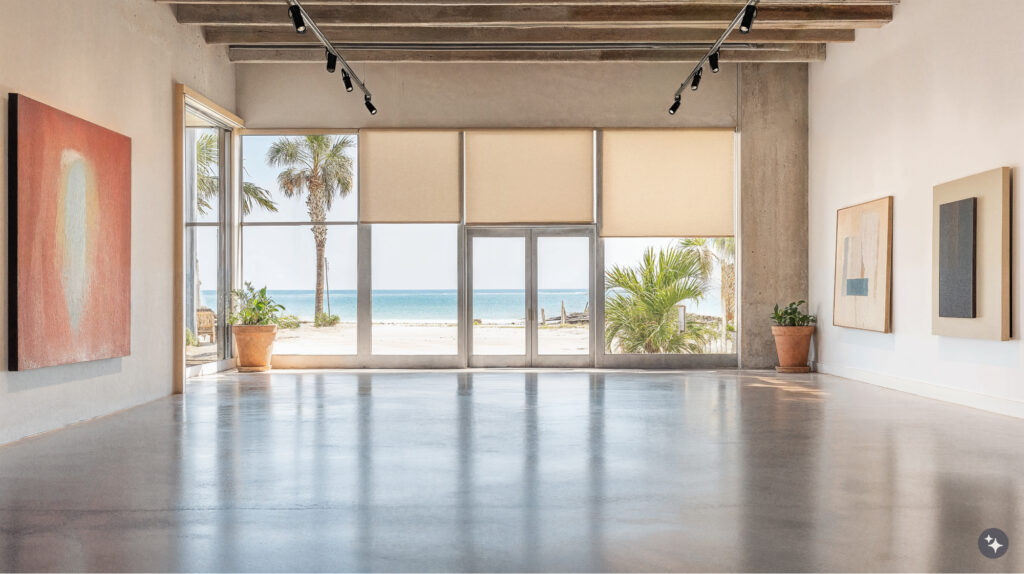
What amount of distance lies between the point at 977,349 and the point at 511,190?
6.46 meters

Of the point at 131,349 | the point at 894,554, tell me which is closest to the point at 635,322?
the point at 131,349

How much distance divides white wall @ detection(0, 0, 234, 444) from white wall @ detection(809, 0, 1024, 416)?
325 inches

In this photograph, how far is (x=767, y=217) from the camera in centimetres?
1223

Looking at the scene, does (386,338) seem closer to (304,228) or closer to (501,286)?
(304,228)

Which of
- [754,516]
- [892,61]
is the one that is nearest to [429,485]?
[754,516]

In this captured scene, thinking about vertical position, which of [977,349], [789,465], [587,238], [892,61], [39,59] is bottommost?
[789,465]

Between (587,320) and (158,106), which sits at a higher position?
(158,106)

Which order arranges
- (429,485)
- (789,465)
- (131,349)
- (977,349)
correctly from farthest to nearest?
(131,349) → (977,349) → (789,465) → (429,485)

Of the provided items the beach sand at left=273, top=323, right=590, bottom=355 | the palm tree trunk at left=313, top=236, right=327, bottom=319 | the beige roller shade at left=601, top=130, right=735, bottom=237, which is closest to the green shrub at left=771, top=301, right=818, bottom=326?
the beige roller shade at left=601, top=130, right=735, bottom=237

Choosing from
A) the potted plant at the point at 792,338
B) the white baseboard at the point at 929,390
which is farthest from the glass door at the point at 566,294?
the white baseboard at the point at 929,390

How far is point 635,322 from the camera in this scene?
12586 millimetres

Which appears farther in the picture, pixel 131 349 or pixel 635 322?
pixel 635 322

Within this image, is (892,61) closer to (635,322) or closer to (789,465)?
(635,322)

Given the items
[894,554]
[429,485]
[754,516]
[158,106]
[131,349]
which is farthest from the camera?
[158,106]
